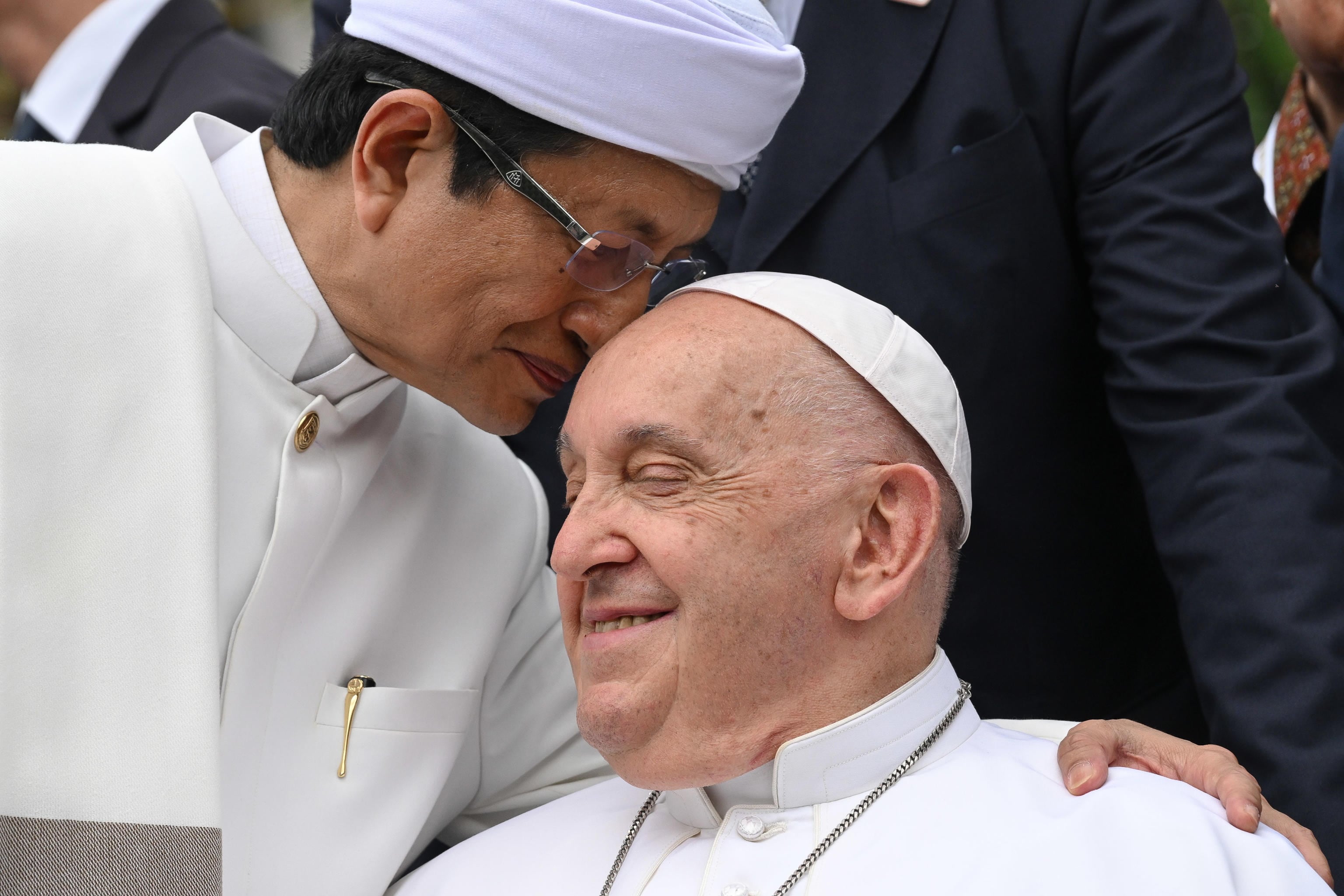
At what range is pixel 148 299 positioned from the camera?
258 centimetres

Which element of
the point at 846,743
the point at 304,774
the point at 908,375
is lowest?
the point at 304,774

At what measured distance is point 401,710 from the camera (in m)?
2.92

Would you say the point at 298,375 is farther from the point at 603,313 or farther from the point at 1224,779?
the point at 1224,779

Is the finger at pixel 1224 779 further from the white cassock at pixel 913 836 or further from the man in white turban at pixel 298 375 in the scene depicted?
the man in white turban at pixel 298 375

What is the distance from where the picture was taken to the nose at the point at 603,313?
2.73 metres

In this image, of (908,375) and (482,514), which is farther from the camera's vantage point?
(482,514)

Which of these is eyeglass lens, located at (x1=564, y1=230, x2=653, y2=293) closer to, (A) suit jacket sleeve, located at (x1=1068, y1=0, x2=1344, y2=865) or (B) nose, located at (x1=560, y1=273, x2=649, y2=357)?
(B) nose, located at (x1=560, y1=273, x2=649, y2=357)

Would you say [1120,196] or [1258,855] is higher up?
[1120,196]

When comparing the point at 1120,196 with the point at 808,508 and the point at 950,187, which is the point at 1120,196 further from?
the point at 808,508

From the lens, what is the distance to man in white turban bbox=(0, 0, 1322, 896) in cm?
230

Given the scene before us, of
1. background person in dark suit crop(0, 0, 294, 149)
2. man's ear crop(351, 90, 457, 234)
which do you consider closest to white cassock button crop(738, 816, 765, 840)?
man's ear crop(351, 90, 457, 234)

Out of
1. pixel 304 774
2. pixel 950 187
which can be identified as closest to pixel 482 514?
pixel 304 774

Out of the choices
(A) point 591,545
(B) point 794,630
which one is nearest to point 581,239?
(A) point 591,545

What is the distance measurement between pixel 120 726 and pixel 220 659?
0.24 m
